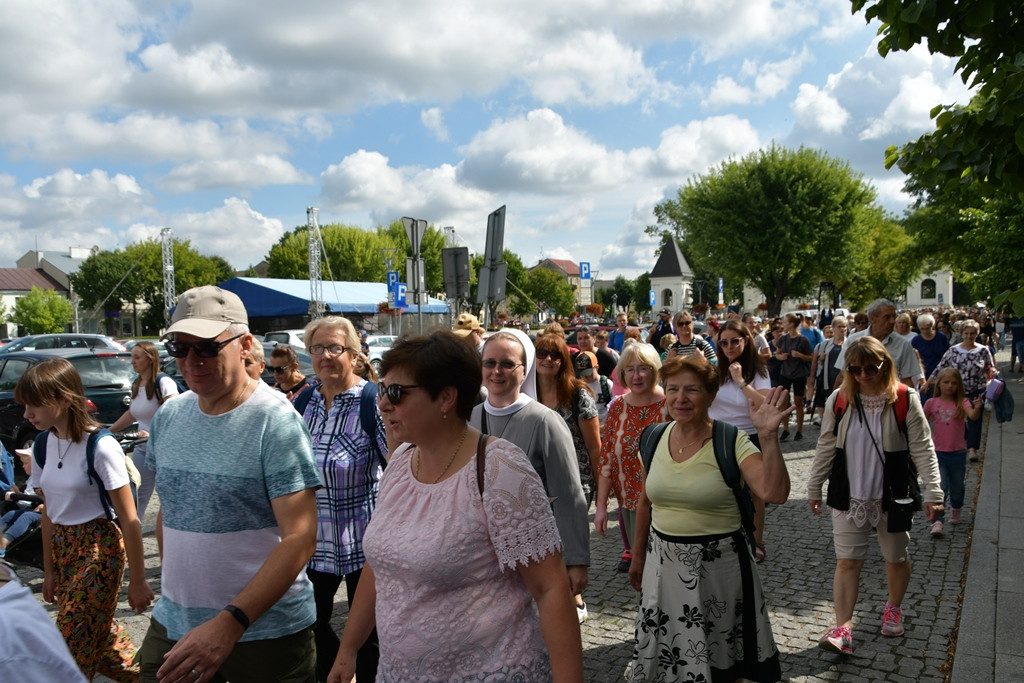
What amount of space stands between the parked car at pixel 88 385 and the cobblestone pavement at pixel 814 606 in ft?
14.6

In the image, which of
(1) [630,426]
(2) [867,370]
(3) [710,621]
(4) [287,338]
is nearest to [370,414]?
(3) [710,621]

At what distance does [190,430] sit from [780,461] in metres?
2.18

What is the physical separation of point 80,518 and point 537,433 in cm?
217

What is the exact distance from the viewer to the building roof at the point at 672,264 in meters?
100

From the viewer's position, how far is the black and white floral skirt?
3365mm

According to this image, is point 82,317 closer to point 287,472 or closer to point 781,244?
point 781,244

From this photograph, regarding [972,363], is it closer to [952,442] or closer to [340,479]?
[952,442]

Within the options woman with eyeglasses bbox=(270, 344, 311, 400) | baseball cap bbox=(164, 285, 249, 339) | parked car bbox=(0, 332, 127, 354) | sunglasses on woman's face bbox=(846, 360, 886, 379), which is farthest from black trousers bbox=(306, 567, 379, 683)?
parked car bbox=(0, 332, 127, 354)

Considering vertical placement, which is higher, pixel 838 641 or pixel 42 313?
pixel 42 313

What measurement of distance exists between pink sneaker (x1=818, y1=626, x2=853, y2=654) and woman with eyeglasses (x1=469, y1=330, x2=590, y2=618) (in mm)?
1714

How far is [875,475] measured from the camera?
4.38 metres

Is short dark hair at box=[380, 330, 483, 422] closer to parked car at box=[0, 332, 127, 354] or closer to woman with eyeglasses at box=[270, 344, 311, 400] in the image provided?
woman with eyeglasses at box=[270, 344, 311, 400]

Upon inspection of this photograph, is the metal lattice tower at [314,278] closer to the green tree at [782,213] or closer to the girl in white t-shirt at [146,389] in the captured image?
the green tree at [782,213]

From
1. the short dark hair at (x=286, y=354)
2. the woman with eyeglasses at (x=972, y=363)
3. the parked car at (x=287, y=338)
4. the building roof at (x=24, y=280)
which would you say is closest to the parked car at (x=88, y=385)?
the short dark hair at (x=286, y=354)
